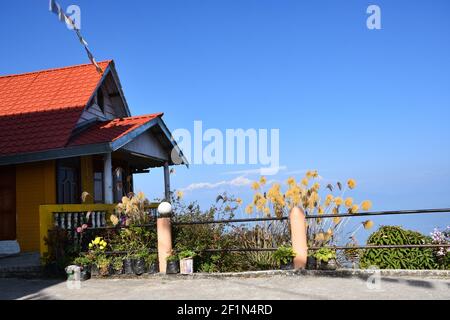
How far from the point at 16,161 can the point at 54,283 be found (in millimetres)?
4203

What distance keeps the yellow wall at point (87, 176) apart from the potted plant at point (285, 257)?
7.17 meters

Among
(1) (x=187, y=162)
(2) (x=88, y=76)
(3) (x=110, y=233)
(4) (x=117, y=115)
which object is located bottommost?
(3) (x=110, y=233)

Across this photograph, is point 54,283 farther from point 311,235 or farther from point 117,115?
point 117,115

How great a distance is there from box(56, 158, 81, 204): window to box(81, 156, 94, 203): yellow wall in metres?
0.21

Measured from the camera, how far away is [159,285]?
25.2ft

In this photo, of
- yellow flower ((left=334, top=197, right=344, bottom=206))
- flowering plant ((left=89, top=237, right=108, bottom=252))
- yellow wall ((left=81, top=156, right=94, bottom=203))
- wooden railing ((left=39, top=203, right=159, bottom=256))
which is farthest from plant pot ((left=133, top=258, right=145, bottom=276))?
yellow wall ((left=81, top=156, right=94, bottom=203))

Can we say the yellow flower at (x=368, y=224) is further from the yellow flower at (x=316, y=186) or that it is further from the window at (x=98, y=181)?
the window at (x=98, y=181)

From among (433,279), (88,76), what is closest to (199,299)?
(433,279)

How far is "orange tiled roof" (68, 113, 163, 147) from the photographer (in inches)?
453

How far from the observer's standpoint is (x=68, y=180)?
12.6 metres

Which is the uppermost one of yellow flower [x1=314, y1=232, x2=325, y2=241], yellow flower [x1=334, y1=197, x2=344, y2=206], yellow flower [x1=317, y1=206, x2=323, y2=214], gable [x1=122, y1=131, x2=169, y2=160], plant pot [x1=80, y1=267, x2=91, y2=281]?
gable [x1=122, y1=131, x2=169, y2=160]

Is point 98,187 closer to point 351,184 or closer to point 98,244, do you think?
point 98,244

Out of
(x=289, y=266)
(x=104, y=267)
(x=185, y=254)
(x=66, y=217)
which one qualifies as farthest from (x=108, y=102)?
(x=289, y=266)

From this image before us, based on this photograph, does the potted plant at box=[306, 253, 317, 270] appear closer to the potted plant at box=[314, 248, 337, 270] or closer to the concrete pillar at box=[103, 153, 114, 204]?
the potted plant at box=[314, 248, 337, 270]
